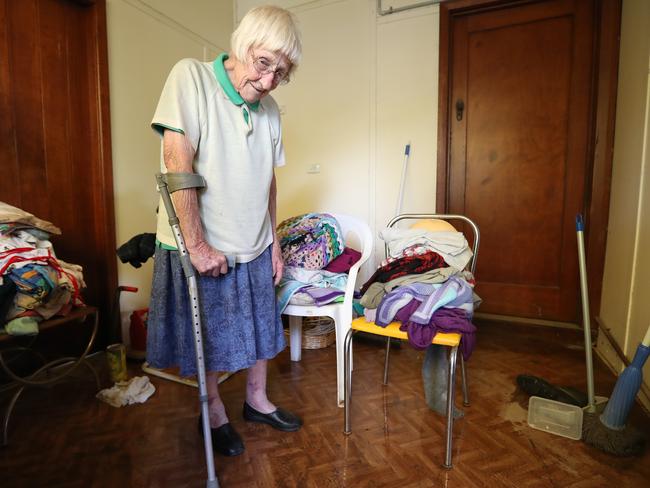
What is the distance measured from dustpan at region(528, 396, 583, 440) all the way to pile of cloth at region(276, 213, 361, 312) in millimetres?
937

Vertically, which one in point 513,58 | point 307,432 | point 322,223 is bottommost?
point 307,432

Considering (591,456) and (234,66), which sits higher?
(234,66)

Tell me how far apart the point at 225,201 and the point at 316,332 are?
4.58ft

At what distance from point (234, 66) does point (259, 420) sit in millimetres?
1346

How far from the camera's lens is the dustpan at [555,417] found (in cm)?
147

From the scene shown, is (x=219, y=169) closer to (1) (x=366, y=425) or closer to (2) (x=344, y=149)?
(1) (x=366, y=425)

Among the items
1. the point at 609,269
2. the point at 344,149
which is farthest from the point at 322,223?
the point at 609,269

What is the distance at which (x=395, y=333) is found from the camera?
1.36 metres

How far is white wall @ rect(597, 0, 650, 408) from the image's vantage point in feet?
5.75

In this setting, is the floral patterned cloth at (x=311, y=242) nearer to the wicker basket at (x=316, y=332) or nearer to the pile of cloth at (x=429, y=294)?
the pile of cloth at (x=429, y=294)

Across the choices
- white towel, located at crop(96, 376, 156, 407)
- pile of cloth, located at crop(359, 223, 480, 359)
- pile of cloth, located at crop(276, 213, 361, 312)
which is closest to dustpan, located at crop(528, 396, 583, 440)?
pile of cloth, located at crop(359, 223, 480, 359)

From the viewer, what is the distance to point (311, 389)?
186cm

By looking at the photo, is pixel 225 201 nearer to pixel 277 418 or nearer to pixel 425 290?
pixel 425 290

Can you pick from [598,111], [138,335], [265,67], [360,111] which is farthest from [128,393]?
[598,111]
